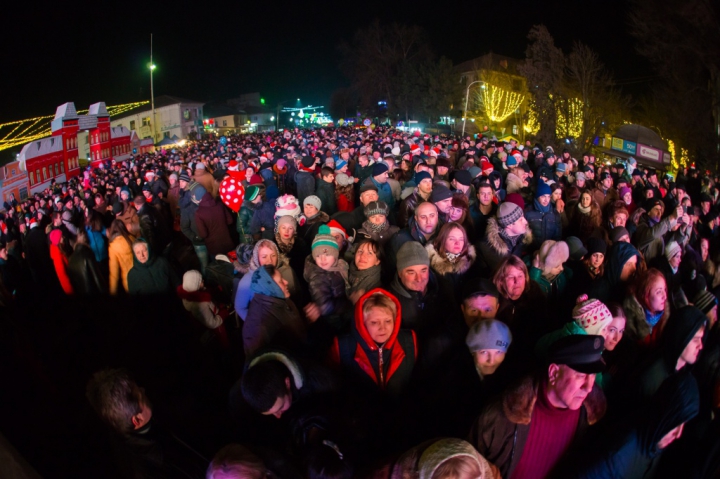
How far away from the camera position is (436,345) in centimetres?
284

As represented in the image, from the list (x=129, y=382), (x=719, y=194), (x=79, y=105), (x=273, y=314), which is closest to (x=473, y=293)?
(x=273, y=314)

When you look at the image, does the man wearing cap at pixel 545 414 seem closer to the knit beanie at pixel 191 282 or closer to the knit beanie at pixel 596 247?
the knit beanie at pixel 596 247

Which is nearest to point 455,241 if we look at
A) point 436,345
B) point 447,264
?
point 447,264

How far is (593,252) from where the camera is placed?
416 cm

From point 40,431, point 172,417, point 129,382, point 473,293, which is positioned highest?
point 473,293

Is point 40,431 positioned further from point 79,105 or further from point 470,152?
point 79,105

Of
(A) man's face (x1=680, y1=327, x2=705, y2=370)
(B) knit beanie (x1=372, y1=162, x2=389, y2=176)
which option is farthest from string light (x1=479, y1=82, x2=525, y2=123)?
(A) man's face (x1=680, y1=327, x2=705, y2=370)

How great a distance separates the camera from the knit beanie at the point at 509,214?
4324mm

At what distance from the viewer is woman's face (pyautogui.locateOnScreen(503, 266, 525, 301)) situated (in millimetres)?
3299

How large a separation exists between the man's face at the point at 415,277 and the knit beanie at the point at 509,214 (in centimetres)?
146

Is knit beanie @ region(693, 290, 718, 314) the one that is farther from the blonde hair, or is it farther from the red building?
the red building

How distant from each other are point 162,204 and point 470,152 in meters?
7.35

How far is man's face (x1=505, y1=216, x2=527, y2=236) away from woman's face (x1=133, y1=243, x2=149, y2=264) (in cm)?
386

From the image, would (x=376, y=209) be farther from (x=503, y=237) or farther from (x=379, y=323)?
(x=379, y=323)
